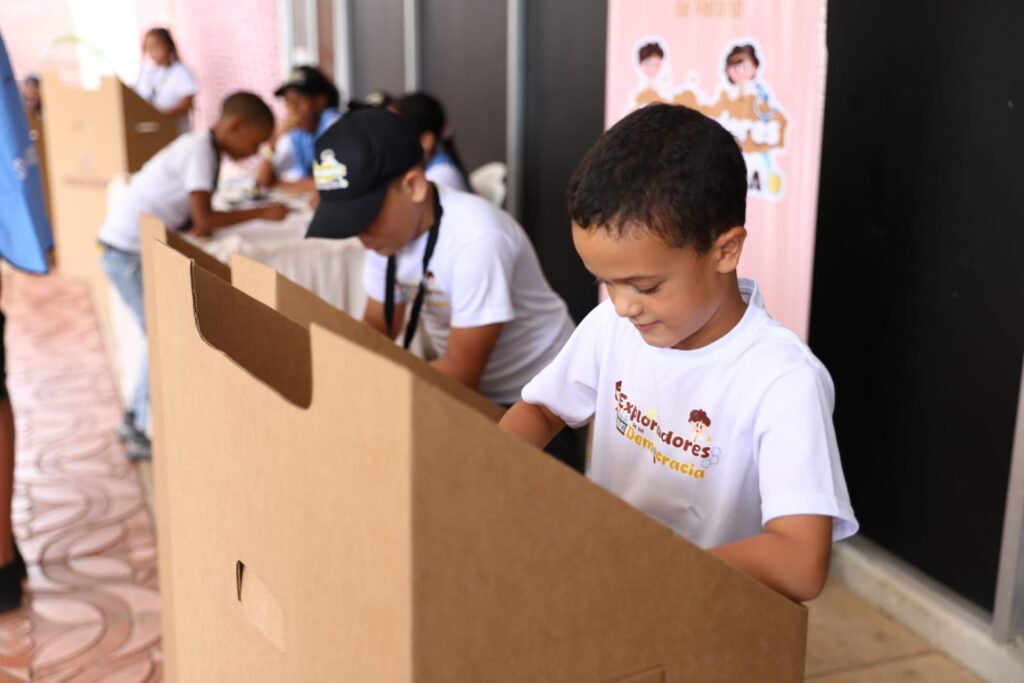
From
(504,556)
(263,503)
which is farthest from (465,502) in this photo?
(263,503)

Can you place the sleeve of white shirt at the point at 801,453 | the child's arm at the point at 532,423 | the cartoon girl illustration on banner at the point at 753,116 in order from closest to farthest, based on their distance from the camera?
the sleeve of white shirt at the point at 801,453
the child's arm at the point at 532,423
the cartoon girl illustration on banner at the point at 753,116

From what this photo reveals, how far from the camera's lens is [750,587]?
0.69 meters

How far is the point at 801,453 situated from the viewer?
830 millimetres

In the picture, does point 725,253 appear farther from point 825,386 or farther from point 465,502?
point 465,502

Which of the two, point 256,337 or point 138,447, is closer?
point 256,337

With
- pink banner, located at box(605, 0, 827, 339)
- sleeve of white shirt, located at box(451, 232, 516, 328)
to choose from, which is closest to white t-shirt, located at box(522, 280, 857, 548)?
sleeve of white shirt, located at box(451, 232, 516, 328)

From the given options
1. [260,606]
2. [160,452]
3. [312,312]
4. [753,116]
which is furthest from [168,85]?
[260,606]

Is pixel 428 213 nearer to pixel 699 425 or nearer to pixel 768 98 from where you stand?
pixel 768 98

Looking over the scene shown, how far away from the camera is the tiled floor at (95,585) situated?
6.19 feet

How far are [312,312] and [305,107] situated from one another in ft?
12.0

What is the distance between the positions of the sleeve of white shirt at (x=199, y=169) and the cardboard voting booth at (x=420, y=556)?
7.28 feet

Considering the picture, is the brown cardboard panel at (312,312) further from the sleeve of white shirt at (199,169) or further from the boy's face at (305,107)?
the boy's face at (305,107)

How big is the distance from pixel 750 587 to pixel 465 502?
0.81 ft

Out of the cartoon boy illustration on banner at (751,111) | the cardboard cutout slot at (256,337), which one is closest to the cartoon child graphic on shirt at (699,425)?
the cardboard cutout slot at (256,337)
